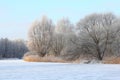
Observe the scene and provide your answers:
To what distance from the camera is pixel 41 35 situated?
4344 centimetres

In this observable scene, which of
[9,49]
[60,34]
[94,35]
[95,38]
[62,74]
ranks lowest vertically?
[62,74]

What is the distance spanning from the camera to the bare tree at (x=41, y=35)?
137ft

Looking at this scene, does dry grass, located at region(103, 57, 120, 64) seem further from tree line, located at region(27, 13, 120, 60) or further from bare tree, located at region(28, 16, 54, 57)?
bare tree, located at region(28, 16, 54, 57)

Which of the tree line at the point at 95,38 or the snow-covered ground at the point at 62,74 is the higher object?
the tree line at the point at 95,38

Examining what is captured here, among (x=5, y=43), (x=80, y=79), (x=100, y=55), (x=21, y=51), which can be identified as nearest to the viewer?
(x=80, y=79)

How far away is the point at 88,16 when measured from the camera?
3091 cm

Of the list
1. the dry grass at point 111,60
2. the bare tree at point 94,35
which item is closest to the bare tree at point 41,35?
the bare tree at point 94,35

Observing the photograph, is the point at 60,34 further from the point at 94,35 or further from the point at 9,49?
the point at 9,49

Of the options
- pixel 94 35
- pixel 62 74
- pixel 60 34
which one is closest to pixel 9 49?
pixel 60 34

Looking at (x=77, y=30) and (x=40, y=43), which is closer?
(x=77, y=30)

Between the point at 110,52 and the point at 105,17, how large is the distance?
4.52m

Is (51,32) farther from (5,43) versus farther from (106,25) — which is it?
(5,43)

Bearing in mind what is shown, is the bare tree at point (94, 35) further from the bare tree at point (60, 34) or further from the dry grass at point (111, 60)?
the bare tree at point (60, 34)

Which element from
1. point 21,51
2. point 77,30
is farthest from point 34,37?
point 21,51
